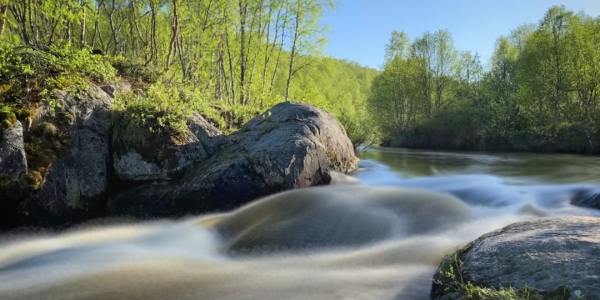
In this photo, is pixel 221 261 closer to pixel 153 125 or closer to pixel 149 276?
pixel 149 276

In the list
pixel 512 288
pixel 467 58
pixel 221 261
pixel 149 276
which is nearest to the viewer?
pixel 512 288

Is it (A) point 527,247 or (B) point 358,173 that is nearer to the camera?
(A) point 527,247

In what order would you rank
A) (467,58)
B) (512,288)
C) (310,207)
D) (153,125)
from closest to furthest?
(512,288), (310,207), (153,125), (467,58)

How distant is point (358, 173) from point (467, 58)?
48.7 m

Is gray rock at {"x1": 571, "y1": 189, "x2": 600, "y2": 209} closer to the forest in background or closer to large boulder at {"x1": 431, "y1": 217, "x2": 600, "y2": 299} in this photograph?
large boulder at {"x1": 431, "y1": 217, "x2": 600, "y2": 299}

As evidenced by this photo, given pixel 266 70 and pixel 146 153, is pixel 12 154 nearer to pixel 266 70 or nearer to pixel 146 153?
pixel 146 153

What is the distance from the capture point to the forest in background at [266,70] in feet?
34.9

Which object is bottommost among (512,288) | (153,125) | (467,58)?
(512,288)

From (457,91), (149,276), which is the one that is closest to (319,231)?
(149,276)

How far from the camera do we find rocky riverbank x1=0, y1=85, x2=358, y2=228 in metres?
8.84

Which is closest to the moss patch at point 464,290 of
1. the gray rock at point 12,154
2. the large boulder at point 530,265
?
the large boulder at point 530,265

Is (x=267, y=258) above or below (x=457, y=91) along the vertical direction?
below

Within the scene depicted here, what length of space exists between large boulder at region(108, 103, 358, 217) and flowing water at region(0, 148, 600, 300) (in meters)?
0.49

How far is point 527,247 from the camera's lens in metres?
4.50
